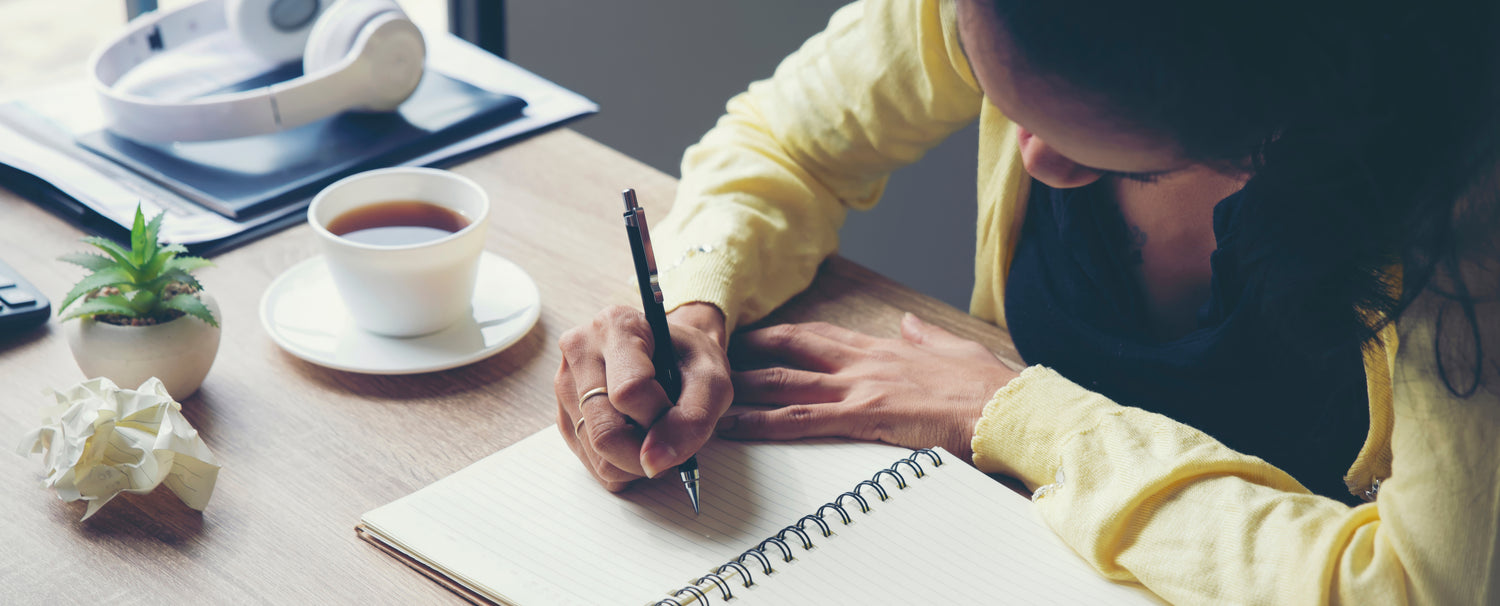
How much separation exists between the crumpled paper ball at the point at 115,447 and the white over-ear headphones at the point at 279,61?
0.46m

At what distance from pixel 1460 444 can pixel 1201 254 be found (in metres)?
0.35

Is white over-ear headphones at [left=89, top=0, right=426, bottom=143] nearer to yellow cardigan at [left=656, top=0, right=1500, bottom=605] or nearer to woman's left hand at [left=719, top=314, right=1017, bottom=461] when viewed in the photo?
yellow cardigan at [left=656, top=0, right=1500, bottom=605]

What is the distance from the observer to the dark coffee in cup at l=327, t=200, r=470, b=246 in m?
0.86

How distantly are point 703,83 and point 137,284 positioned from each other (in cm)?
158

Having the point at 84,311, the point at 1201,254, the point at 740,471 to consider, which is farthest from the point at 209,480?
the point at 1201,254

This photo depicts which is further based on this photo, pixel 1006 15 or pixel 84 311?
pixel 84 311

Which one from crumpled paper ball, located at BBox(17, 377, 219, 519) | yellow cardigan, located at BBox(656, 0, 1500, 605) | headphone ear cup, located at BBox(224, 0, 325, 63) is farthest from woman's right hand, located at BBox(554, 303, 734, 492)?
headphone ear cup, located at BBox(224, 0, 325, 63)

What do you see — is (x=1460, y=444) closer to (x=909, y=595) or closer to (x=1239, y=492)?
(x=1239, y=492)

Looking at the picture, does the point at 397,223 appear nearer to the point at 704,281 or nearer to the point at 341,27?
the point at 704,281

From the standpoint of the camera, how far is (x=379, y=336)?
0.85 metres

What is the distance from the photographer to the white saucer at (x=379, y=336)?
2.69 feet

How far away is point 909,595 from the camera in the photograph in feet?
2.07

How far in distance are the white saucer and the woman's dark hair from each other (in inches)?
19.2

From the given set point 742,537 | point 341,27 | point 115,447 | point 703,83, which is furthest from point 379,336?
point 703,83
